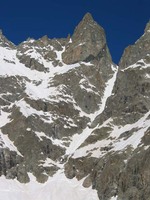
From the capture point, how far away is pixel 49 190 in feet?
492

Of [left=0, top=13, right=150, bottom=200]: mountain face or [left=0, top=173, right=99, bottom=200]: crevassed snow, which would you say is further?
[left=0, top=173, right=99, bottom=200]: crevassed snow

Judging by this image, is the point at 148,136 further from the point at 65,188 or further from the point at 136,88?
the point at 136,88

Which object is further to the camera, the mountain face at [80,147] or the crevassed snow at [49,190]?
the crevassed snow at [49,190]

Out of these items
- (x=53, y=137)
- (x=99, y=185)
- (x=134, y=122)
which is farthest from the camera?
(x=53, y=137)

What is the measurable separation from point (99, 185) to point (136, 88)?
53.4 metres

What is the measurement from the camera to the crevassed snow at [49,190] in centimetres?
14438

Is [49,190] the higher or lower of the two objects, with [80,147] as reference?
lower

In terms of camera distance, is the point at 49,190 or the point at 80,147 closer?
the point at 49,190

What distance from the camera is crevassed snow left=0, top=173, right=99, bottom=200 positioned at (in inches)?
5684

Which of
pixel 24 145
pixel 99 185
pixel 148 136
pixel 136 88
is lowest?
pixel 99 185

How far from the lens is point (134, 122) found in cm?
17062

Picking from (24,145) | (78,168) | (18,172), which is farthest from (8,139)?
(78,168)

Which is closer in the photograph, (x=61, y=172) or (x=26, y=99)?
(x=61, y=172)

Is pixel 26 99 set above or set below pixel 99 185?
above
